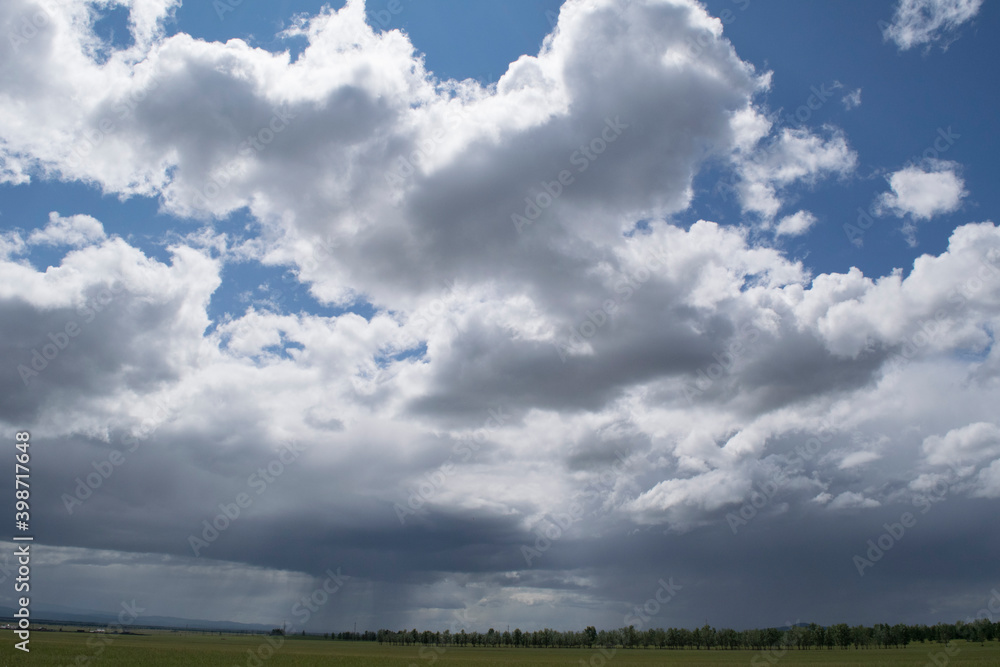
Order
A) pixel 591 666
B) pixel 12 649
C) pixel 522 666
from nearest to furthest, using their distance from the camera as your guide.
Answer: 1. pixel 12 649
2. pixel 522 666
3. pixel 591 666

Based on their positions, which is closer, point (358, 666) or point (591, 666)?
point (358, 666)

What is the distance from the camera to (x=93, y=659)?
257ft

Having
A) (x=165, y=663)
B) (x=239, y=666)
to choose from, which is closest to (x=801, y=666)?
(x=239, y=666)

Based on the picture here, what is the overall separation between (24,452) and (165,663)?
153ft

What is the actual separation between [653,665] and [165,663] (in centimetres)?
7991

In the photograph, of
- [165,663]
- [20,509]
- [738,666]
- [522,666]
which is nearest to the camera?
[20,509]

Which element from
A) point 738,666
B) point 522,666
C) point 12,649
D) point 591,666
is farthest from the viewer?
point 591,666

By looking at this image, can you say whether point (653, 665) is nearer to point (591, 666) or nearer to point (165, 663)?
point (591, 666)

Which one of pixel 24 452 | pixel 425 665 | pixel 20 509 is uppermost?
pixel 24 452

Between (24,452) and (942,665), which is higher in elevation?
(24,452)

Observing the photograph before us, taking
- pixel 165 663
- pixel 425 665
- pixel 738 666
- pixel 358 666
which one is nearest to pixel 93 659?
pixel 165 663

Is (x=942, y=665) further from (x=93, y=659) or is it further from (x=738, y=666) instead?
(x=93, y=659)

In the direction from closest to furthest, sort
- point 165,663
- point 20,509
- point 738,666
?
1. point 20,509
2. point 165,663
3. point 738,666

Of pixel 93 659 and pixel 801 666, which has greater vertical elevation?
pixel 93 659
